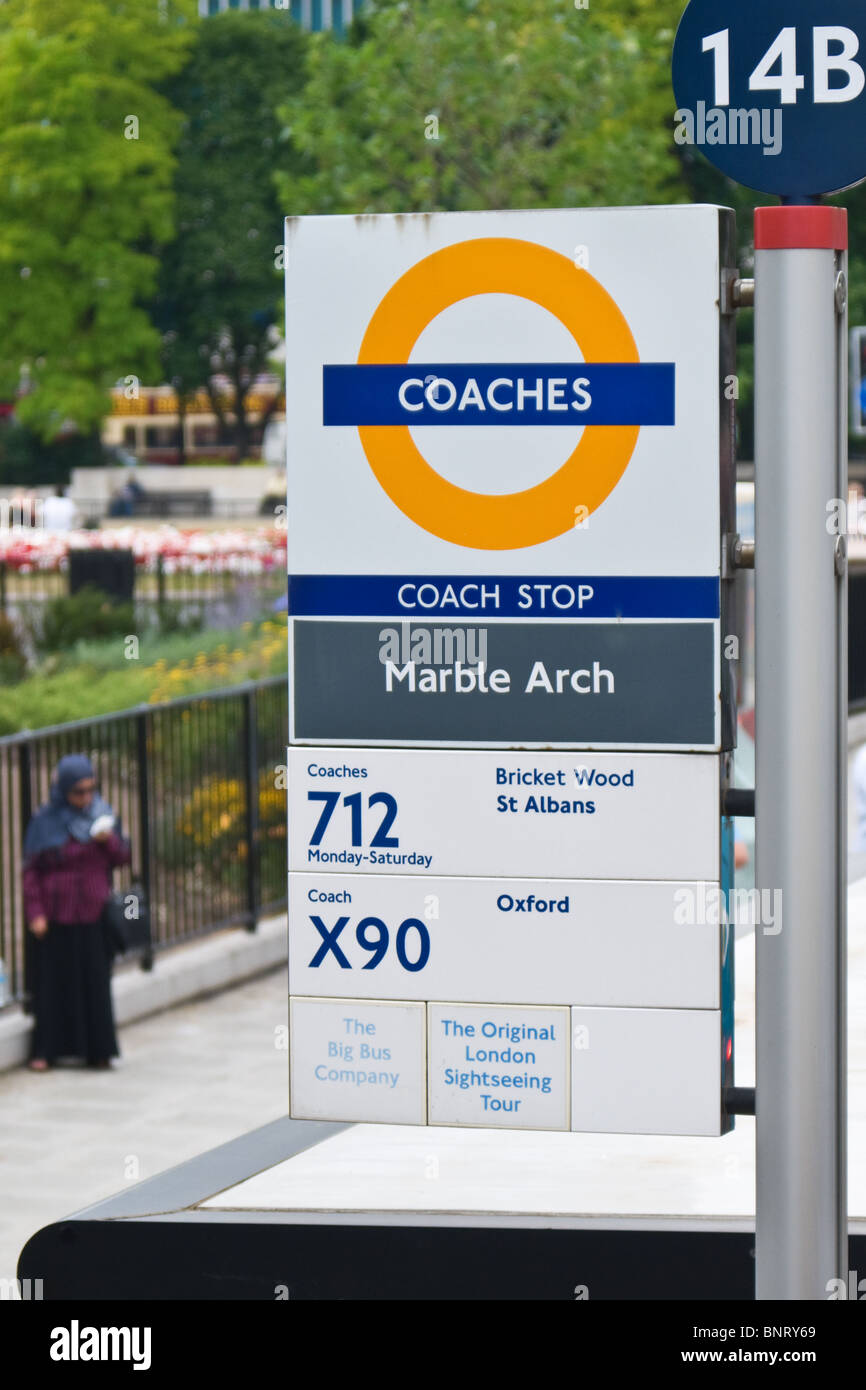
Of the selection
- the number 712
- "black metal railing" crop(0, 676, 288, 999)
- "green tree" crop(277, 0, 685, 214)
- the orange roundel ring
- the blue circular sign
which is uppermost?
"green tree" crop(277, 0, 685, 214)

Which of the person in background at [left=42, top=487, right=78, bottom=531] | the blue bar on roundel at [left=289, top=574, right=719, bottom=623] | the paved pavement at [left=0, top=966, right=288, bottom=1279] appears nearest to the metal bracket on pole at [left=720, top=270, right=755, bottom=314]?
the blue bar on roundel at [left=289, top=574, right=719, bottom=623]

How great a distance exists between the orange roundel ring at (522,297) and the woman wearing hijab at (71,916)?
8577 millimetres

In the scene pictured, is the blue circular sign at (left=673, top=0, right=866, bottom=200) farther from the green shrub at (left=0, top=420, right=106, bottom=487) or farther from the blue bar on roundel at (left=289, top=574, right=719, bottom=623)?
the green shrub at (left=0, top=420, right=106, bottom=487)

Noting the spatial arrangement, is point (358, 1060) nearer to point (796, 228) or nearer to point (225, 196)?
point (796, 228)

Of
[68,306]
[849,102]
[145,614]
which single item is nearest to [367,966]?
[849,102]

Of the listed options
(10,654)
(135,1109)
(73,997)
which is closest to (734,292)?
(135,1109)

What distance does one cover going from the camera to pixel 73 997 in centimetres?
1159

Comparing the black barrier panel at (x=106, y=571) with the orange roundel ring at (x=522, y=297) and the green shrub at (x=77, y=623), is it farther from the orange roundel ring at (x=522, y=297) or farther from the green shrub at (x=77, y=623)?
the orange roundel ring at (x=522, y=297)

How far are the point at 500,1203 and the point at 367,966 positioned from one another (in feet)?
2.89

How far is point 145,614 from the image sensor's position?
23250mm

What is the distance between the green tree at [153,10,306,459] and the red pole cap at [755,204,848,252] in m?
55.6

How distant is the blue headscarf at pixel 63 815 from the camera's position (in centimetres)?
1155

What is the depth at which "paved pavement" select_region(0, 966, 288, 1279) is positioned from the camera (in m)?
9.54
